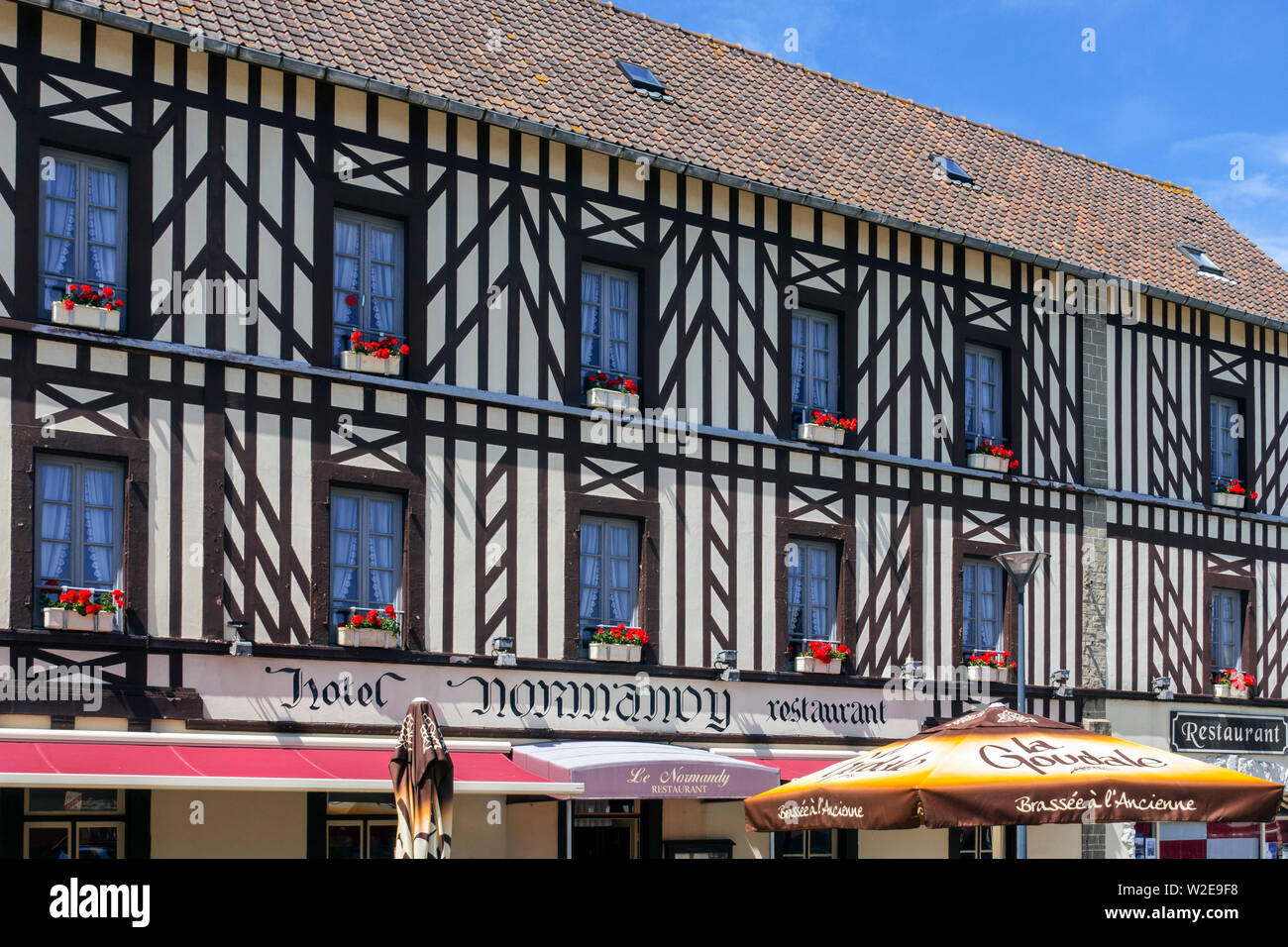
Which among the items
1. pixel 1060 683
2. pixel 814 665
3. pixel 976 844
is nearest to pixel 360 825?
pixel 814 665

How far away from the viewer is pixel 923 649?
63.4ft

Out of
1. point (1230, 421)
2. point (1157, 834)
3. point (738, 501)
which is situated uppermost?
point (1230, 421)

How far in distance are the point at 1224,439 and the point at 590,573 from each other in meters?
10.7

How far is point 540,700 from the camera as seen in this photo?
1622 cm

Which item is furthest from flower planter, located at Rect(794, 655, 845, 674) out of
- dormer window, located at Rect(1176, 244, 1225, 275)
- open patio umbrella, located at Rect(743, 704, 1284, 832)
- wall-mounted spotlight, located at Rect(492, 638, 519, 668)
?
dormer window, located at Rect(1176, 244, 1225, 275)

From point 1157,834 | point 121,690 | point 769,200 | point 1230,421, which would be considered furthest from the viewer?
point 1230,421

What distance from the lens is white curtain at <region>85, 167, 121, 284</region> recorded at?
46.4 ft

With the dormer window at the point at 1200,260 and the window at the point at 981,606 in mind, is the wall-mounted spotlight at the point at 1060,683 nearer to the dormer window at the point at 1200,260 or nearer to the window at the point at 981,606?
the window at the point at 981,606

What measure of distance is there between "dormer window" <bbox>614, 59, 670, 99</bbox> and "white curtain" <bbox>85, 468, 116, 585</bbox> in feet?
26.1

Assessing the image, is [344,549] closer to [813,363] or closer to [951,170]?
[813,363]

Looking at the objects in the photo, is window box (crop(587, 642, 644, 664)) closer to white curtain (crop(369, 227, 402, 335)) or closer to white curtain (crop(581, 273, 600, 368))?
white curtain (crop(581, 273, 600, 368))
